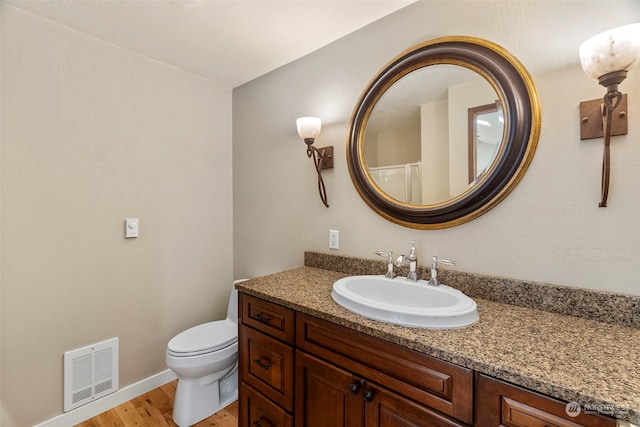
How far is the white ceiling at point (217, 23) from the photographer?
1.42 m

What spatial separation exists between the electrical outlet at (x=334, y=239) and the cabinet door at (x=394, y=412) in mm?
855

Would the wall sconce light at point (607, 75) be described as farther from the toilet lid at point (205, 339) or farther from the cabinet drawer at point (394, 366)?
the toilet lid at point (205, 339)

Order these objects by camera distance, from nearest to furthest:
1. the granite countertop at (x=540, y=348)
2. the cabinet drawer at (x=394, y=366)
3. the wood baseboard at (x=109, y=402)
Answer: the granite countertop at (x=540, y=348) → the cabinet drawer at (x=394, y=366) → the wood baseboard at (x=109, y=402)

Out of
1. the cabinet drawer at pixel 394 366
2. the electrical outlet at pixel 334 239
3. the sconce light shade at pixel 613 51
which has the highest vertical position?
the sconce light shade at pixel 613 51

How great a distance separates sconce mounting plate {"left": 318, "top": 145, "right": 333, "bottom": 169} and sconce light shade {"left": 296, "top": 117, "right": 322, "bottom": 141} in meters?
0.10

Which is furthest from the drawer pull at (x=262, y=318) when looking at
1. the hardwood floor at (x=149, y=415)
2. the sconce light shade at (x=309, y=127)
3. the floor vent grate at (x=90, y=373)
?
the floor vent grate at (x=90, y=373)

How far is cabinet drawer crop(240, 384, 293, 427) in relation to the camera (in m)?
1.23

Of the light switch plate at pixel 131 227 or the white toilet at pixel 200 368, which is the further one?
the light switch plate at pixel 131 227

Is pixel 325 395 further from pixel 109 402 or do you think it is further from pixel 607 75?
pixel 109 402

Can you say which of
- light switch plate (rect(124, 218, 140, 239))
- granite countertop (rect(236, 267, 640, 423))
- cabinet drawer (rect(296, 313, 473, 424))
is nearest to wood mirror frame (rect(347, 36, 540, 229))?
granite countertop (rect(236, 267, 640, 423))

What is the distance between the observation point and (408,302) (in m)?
1.29

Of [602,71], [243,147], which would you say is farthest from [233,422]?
[602,71]

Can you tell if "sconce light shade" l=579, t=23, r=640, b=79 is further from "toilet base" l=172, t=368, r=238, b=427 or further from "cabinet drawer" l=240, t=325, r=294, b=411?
"toilet base" l=172, t=368, r=238, b=427

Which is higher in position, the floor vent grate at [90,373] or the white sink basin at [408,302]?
the white sink basin at [408,302]
